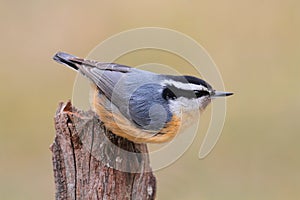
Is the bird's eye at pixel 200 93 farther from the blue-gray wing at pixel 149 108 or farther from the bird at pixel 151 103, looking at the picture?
the blue-gray wing at pixel 149 108

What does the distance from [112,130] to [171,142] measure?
28 cm

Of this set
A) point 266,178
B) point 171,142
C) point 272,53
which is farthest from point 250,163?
point 171,142

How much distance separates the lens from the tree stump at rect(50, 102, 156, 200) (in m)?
2.59

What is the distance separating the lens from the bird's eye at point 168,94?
2820mm

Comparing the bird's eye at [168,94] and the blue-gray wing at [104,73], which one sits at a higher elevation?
the blue-gray wing at [104,73]

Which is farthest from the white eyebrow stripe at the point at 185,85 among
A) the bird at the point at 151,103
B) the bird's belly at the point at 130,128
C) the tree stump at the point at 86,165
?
the tree stump at the point at 86,165

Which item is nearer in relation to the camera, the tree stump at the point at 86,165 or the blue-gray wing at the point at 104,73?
the tree stump at the point at 86,165

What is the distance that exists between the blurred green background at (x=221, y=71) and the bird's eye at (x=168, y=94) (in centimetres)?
176

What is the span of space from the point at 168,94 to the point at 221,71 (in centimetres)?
274

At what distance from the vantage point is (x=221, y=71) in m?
5.51

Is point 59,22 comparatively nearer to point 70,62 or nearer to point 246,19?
point 246,19

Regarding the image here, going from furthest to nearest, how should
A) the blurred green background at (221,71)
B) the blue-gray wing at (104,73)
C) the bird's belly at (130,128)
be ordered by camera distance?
1. the blurred green background at (221,71)
2. the blue-gray wing at (104,73)
3. the bird's belly at (130,128)

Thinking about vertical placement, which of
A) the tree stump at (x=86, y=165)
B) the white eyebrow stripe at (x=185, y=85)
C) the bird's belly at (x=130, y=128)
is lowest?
the tree stump at (x=86, y=165)

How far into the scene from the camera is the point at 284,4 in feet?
20.3
